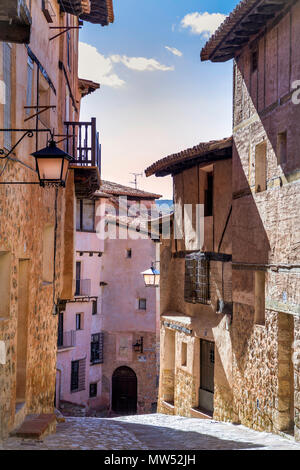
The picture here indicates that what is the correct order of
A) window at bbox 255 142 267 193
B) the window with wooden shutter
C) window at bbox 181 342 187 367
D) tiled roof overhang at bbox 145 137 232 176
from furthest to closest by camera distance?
window at bbox 181 342 187 367
the window with wooden shutter
tiled roof overhang at bbox 145 137 232 176
window at bbox 255 142 267 193

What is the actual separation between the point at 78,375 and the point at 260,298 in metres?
19.9

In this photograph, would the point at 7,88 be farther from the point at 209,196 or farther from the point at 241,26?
the point at 209,196

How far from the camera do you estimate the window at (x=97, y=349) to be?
3150cm

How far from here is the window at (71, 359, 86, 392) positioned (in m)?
29.4

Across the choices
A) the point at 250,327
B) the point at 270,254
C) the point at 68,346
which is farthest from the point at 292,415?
the point at 68,346

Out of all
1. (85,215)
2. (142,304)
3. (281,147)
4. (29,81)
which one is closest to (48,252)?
(29,81)

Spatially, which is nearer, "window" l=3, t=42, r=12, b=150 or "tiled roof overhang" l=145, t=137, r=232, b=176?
"window" l=3, t=42, r=12, b=150

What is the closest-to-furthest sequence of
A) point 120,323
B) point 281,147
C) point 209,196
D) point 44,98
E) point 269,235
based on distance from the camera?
point 281,147, point 269,235, point 44,98, point 209,196, point 120,323

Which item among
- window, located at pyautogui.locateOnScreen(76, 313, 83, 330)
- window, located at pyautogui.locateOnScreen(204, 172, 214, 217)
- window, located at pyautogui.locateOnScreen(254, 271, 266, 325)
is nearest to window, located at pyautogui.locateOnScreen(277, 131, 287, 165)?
window, located at pyautogui.locateOnScreen(254, 271, 266, 325)

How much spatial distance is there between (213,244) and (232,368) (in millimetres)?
3517

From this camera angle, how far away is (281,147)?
11.1 metres

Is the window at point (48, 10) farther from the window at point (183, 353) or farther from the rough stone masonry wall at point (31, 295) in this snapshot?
the window at point (183, 353)

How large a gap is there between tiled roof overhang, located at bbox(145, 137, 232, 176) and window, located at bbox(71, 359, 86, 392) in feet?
49.5

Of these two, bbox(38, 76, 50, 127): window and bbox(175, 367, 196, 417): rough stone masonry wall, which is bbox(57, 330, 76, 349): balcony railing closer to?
bbox(175, 367, 196, 417): rough stone masonry wall
